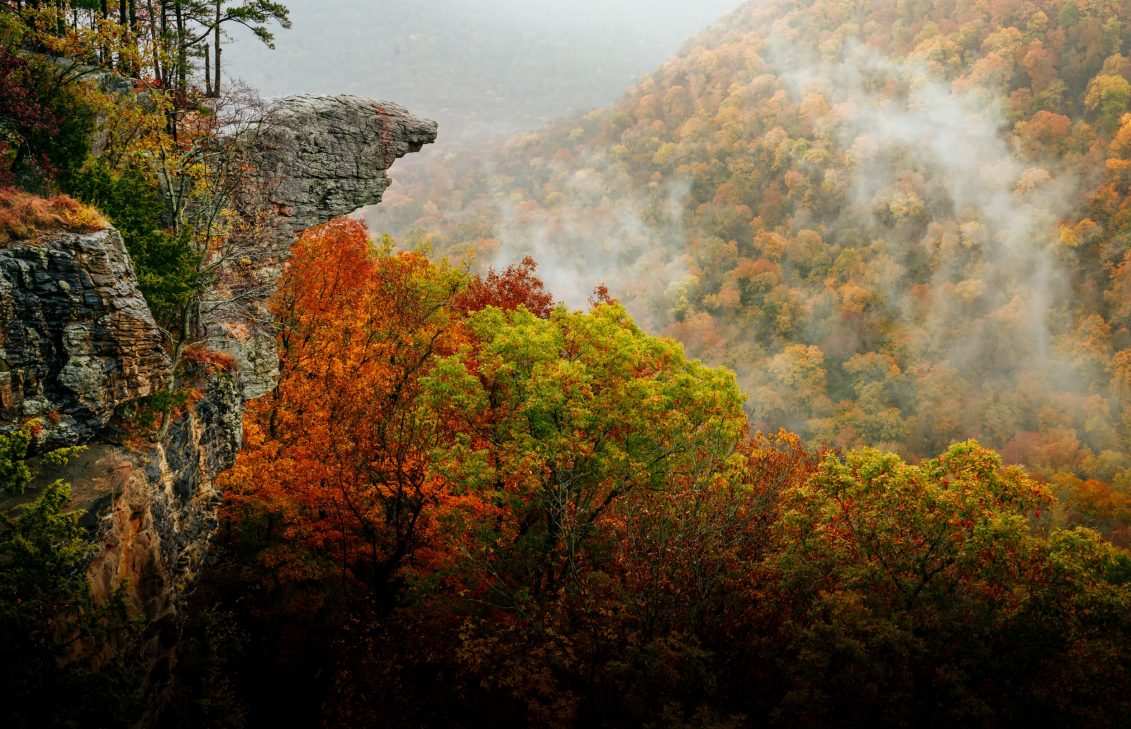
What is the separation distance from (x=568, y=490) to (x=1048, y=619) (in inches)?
391

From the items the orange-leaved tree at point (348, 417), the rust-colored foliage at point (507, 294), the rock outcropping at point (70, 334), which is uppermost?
the rock outcropping at point (70, 334)

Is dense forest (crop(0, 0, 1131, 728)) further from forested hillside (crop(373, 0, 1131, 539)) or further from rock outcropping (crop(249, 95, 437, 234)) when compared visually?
forested hillside (crop(373, 0, 1131, 539))

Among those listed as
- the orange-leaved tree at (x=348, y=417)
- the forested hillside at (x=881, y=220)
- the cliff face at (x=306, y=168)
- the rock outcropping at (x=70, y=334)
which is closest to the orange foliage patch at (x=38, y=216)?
the rock outcropping at (x=70, y=334)

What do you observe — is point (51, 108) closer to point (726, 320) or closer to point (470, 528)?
point (470, 528)

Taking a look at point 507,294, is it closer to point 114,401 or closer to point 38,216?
point 114,401

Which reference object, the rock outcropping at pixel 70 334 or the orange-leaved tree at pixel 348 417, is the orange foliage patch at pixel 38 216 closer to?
the rock outcropping at pixel 70 334

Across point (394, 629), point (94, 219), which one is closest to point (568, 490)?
point (394, 629)

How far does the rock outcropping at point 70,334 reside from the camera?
1192cm

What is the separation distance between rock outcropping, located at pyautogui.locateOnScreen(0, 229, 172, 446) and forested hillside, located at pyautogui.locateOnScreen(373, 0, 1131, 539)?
7016 cm

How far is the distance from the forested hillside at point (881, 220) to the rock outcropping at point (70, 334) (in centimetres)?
7016

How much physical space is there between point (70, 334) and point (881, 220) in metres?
122

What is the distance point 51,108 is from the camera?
51.8ft

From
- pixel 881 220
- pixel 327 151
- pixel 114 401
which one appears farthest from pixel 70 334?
pixel 881 220

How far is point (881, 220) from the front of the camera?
383ft
